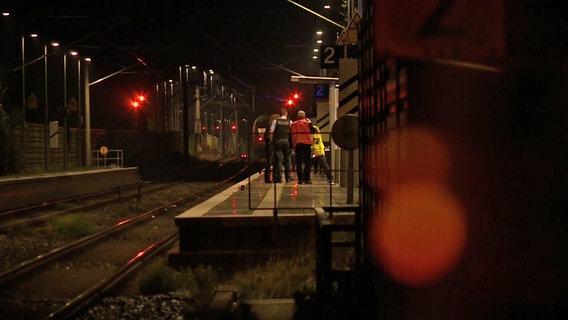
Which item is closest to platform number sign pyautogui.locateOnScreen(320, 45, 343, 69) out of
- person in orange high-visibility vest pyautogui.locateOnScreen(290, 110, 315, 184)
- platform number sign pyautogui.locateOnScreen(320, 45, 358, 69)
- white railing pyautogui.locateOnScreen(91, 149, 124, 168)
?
platform number sign pyautogui.locateOnScreen(320, 45, 358, 69)

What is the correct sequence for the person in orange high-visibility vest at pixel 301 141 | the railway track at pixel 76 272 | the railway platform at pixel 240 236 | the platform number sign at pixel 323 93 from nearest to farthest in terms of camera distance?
1. the railway track at pixel 76 272
2. the railway platform at pixel 240 236
3. the person in orange high-visibility vest at pixel 301 141
4. the platform number sign at pixel 323 93

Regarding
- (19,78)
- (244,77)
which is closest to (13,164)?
(19,78)

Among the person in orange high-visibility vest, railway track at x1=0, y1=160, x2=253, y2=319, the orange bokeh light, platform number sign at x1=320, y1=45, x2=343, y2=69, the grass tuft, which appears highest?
platform number sign at x1=320, y1=45, x2=343, y2=69

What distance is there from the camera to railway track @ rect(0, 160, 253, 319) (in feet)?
27.1

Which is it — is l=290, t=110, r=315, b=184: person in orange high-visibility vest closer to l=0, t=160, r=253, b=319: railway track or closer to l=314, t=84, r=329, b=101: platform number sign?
l=0, t=160, r=253, b=319: railway track

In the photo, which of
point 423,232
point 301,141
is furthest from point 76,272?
point 423,232

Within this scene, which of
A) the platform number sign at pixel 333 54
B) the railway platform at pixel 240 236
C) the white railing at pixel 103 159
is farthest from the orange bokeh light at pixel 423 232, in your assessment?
the white railing at pixel 103 159

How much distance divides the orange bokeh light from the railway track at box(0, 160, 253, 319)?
4.77 meters

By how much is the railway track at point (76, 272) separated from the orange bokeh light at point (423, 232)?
4.77 metres

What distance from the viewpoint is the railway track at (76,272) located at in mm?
8273

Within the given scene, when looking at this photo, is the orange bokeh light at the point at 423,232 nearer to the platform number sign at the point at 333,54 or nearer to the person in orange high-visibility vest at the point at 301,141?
the platform number sign at the point at 333,54

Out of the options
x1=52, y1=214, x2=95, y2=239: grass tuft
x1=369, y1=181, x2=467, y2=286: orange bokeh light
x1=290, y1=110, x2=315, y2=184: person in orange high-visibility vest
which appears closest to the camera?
x1=369, y1=181, x2=467, y2=286: orange bokeh light

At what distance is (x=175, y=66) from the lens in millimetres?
59156

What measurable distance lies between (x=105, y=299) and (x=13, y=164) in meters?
21.3
